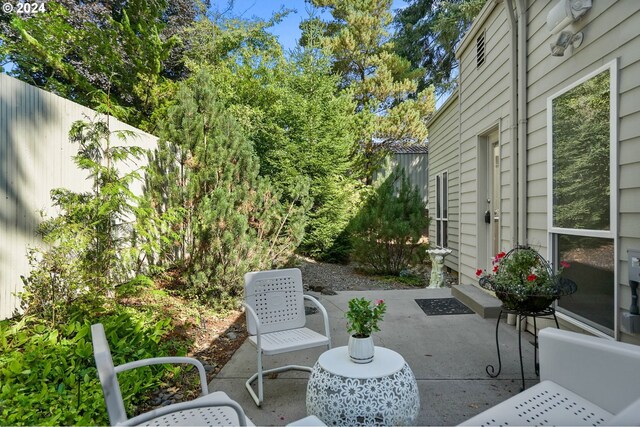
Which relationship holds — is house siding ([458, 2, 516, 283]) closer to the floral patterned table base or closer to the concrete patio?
the concrete patio

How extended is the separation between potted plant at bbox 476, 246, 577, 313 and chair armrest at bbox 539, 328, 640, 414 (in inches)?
30.6

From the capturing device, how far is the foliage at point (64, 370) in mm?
2148

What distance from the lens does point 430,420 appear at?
2.21 meters

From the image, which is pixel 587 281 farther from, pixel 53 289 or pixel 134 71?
pixel 134 71

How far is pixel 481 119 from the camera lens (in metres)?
5.16

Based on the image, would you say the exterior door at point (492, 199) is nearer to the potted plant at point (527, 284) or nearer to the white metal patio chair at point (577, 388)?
the potted plant at point (527, 284)

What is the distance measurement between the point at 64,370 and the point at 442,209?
758 centimetres

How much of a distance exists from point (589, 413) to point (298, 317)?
2.03 m

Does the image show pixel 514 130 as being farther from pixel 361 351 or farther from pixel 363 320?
pixel 361 351

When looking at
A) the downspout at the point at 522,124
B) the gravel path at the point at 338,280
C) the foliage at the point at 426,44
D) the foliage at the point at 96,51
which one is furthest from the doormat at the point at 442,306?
the foliage at the point at 426,44

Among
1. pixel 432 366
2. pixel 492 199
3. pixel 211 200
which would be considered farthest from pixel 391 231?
pixel 432 366

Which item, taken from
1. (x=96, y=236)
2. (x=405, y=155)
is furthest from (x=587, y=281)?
(x=405, y=155)

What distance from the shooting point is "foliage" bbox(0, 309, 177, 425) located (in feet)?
7.05

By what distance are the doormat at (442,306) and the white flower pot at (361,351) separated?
261 cm
